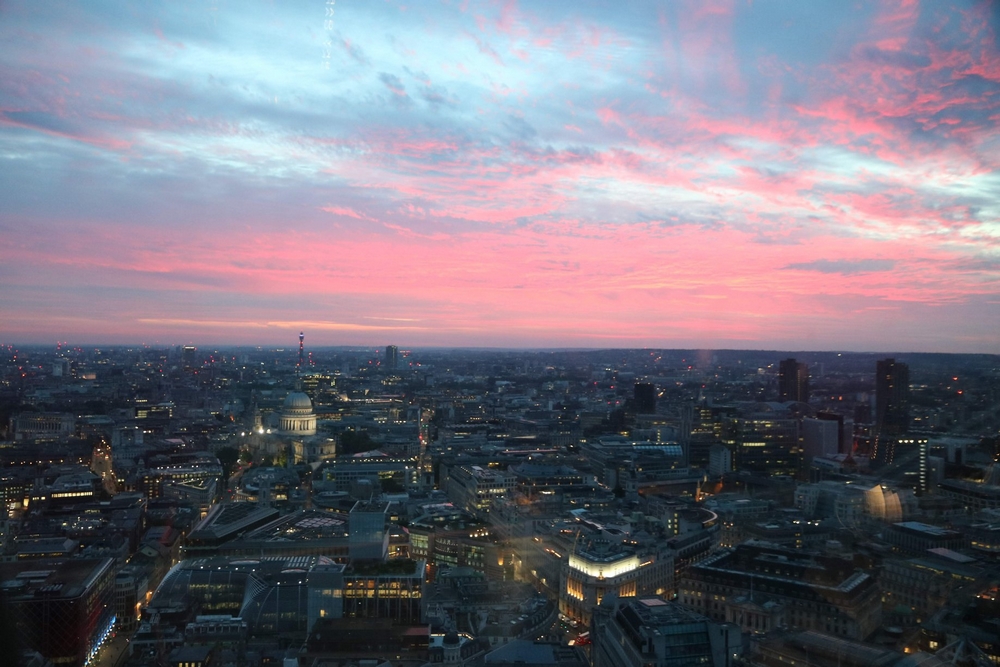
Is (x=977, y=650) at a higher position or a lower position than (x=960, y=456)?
lower

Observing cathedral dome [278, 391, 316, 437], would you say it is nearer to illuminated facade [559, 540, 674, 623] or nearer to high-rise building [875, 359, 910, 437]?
illuminated facade [559, 540, 674, 623]

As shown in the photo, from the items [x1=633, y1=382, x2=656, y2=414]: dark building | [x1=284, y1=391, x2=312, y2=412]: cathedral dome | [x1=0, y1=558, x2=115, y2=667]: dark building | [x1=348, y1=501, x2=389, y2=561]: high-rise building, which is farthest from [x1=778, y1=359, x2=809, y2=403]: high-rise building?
[x1=284, y1=391, x2=312, y2=412]: cathedral dome

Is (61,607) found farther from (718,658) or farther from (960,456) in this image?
(960,456)

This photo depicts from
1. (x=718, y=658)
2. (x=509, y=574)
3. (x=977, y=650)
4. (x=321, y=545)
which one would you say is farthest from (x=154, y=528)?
(x=977, y=650)

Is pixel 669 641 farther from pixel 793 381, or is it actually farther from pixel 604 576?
pixel 793 381

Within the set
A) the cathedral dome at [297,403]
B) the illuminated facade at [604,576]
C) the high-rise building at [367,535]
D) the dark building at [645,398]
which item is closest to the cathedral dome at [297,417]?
the cathedral dome at [297,403]

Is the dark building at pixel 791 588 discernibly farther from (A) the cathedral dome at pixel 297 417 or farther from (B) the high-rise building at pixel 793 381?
(A) the cathedral dome at pixel 297 417

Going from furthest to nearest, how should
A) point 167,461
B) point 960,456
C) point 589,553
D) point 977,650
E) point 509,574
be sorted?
point 167,461, point 960,456, point 509,574, point 589,553, point 977,650
